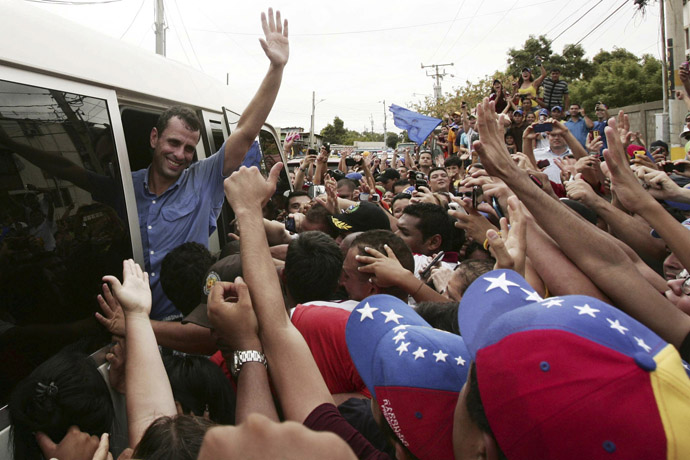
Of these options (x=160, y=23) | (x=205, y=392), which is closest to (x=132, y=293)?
(x=205, y=392)

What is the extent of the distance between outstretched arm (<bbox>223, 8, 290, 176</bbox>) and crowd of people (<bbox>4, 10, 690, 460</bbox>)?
1 centimetres

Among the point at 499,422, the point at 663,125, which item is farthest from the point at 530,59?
the point at 499,422

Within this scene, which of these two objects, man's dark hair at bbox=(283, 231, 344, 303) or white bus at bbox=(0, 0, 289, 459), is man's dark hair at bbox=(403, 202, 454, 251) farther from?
white bus at bbox=(0, 0, 289, 459)

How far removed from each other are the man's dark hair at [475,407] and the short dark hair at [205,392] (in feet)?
3.26

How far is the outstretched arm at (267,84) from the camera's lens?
2543 millimetres

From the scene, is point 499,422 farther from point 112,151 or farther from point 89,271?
point 112,151

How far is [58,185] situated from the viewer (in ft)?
6.69

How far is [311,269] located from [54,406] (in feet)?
3.30

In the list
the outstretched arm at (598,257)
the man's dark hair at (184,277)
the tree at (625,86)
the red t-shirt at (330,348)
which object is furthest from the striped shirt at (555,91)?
the tree at (625,86)

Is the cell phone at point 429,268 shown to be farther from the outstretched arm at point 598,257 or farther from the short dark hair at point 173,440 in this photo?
the short dark hair at point 173,440

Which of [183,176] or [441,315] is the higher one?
[183,176]

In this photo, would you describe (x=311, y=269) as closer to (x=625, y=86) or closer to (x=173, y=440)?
(x=173, y=440)

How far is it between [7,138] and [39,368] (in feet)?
2.80

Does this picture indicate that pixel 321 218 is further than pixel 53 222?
Yes
